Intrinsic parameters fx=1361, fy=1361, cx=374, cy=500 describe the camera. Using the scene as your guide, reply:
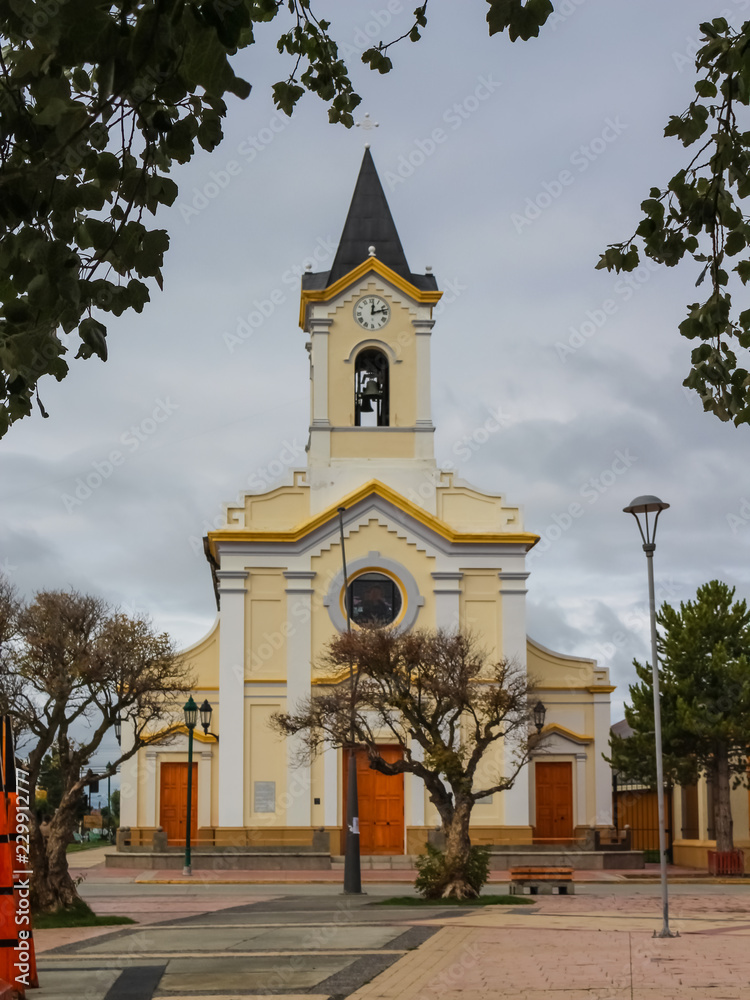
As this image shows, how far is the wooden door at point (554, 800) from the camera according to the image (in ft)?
132

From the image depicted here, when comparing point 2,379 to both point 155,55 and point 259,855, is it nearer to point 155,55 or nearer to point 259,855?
point 155,55

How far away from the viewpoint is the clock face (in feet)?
139

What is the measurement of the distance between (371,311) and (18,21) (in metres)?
39.0

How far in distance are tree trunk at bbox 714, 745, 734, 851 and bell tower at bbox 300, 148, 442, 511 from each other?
40.2 feet

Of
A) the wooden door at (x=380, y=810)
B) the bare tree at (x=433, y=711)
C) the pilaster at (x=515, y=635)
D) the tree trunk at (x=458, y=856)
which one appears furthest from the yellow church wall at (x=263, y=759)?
the tree trunk at (x=458, y=856)

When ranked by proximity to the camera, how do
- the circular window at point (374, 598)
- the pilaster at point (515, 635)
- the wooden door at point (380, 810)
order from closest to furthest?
1. the wooden door at point (380, 810)
2. the pilaster at point (515, 635)
3. the circular window at point (374, 598)

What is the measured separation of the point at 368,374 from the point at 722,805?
1670 centimetres

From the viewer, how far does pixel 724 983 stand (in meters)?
12.7

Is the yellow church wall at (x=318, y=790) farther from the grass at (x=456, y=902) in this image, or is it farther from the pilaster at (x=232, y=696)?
the grass at (x=456, y=902)

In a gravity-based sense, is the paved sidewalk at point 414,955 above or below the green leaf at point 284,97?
below

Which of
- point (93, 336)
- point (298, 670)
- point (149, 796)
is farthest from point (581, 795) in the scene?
point (93, 336)

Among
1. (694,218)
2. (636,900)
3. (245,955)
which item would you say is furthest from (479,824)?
(694,218)

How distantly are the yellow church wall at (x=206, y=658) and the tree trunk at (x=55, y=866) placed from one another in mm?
19860

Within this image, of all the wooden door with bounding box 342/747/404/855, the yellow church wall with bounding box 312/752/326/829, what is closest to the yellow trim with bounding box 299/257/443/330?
the wooden door with bounding box 342/747/404/855
